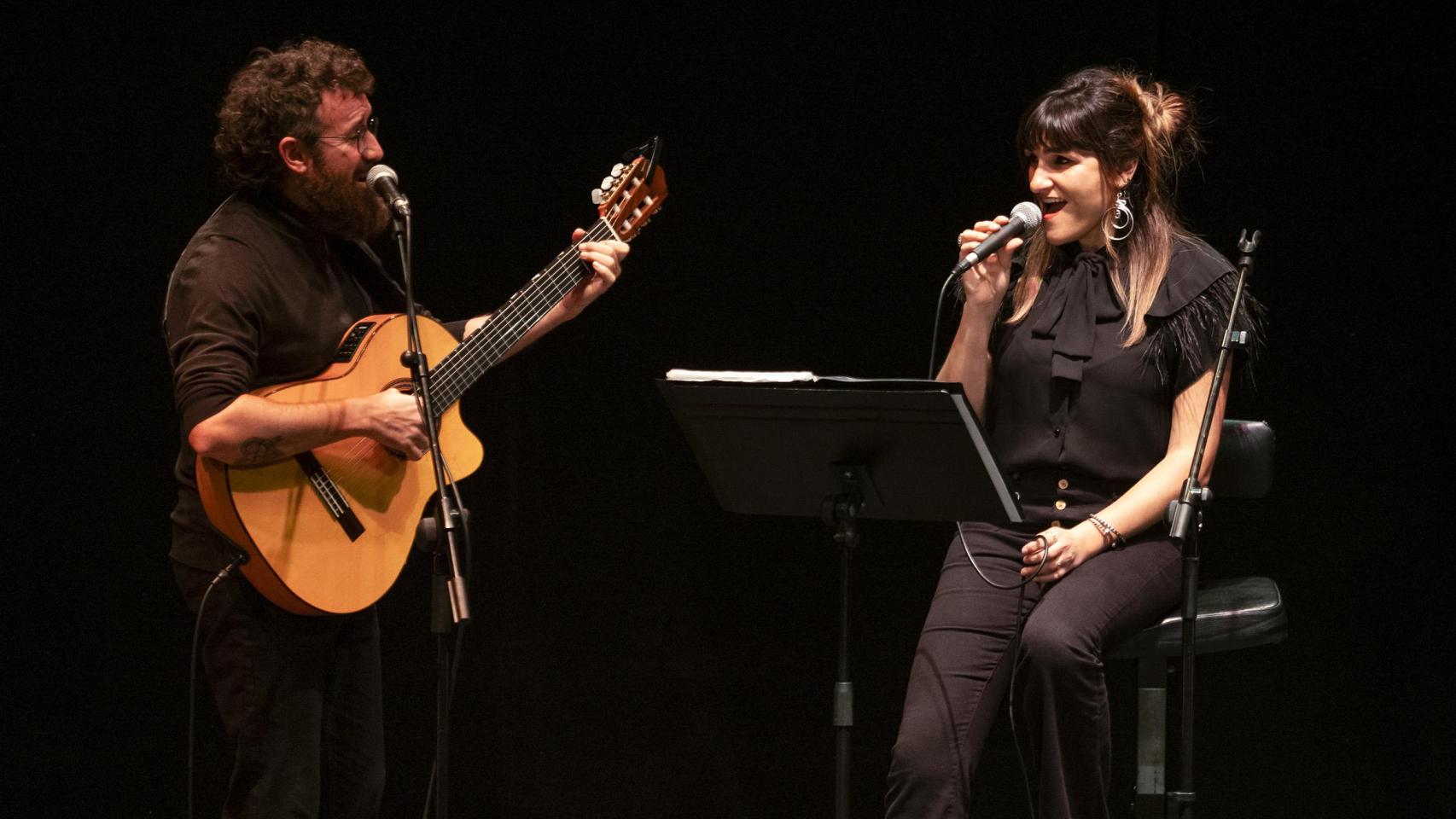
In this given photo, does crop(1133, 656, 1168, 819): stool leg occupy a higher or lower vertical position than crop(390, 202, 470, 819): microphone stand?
lower

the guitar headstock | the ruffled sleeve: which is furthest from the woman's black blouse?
the guitar headstock

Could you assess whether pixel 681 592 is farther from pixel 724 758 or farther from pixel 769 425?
pixel 769 425

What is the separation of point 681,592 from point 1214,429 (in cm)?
162

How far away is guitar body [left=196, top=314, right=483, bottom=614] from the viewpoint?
2.60 m

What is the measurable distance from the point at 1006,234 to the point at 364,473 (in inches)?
52.5

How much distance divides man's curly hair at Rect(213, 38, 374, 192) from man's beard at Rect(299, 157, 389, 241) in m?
0.07

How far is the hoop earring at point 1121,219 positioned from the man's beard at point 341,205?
1.50m

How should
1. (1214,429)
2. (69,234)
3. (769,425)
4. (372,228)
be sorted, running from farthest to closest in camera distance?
A: (69,234), (372,228), (1214,429), (769,425)

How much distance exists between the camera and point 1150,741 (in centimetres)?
267

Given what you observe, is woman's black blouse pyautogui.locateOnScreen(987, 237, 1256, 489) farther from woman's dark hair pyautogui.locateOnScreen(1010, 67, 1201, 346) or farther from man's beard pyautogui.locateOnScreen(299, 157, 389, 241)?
man's beard pyautogui.locateOnScreen(299, 157, 389, 241)

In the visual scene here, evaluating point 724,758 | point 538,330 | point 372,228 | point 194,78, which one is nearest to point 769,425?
point 538,330

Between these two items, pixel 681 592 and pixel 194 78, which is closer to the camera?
pixel 194 78

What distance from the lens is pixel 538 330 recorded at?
10.1 feet

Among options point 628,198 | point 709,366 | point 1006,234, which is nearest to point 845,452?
point 1006,234
